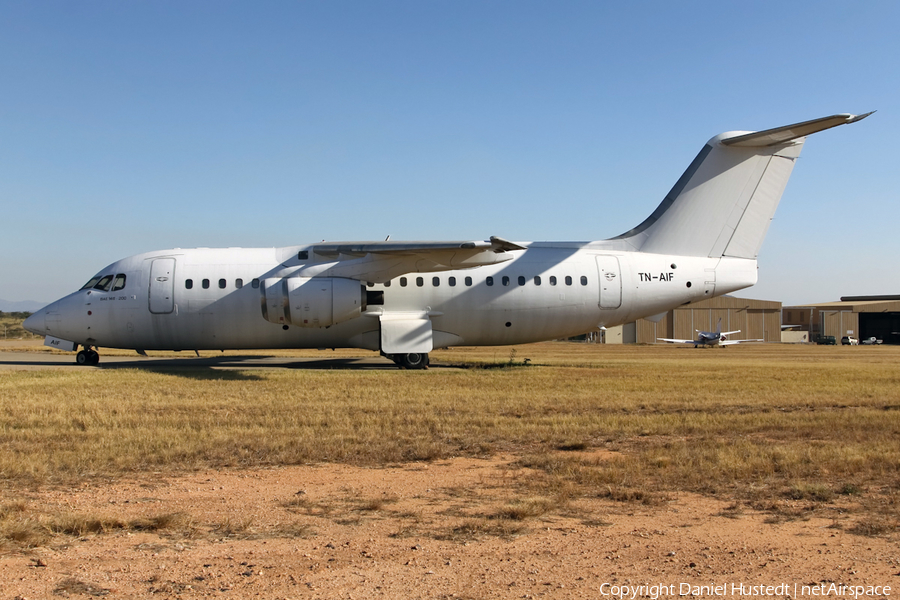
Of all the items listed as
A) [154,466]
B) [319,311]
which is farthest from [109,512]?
[319,311]

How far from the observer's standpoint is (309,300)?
794 inches

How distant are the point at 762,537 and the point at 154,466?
6.37m

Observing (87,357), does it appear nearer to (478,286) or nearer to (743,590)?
(478,286)

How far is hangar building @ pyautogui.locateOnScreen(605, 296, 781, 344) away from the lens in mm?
68125

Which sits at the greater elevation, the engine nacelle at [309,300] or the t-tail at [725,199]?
the t-tail at [725,199]

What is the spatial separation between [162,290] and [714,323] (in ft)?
194

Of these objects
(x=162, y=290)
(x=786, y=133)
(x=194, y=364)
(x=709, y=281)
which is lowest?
(x=194, y=364)

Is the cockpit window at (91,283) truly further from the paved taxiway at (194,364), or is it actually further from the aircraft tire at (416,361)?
the aircraft tire at (416,361)

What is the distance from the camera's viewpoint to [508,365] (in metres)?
23.9

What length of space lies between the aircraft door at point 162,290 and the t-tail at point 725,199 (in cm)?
1545

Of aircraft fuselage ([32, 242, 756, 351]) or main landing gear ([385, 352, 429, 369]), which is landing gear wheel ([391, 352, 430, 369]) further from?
aircraft fuselage ([32, 242, 756, 351])

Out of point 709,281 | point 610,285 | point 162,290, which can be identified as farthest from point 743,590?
point 162,290

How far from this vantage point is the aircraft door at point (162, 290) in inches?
854

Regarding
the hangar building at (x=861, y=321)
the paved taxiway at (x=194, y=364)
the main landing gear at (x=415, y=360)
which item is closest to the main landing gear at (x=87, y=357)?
the paved taxiway at (x=194, y=364)
